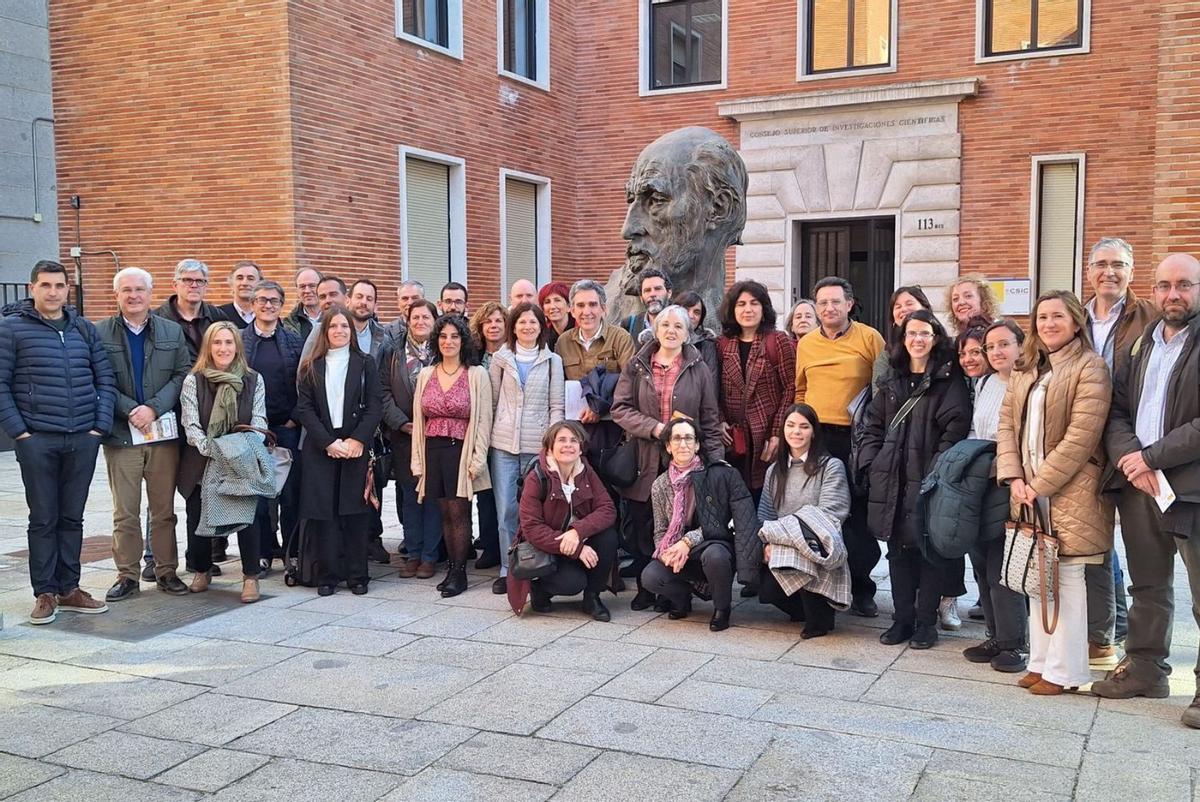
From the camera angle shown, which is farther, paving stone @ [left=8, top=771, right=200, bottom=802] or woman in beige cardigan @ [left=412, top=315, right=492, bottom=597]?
woman in beige cardigan @ [left=412, top=315, right=492, bottom=597]

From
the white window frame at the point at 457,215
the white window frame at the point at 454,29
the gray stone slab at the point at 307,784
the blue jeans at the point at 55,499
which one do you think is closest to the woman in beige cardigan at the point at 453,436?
the blue jeans at the point at 55,499

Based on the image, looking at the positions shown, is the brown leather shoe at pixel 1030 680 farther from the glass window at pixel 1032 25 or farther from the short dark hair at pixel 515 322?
the glass window at pixel 1032 25

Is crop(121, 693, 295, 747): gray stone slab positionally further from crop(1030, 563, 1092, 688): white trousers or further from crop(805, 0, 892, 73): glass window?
crop(805, 0, 892, 73): glass window

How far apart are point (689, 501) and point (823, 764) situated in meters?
2.16

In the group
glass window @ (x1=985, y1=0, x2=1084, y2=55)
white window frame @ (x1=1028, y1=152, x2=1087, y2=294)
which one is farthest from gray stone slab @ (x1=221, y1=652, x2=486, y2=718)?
glass window @ (x1=985, y1=0, x2=1084, y2=55)

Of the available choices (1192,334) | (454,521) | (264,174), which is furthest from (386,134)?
(1192,334)

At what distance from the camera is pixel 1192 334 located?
173 inches

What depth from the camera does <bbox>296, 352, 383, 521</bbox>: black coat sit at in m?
6.66

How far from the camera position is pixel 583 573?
612 centimetres

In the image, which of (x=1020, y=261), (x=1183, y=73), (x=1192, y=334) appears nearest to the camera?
(x=1192, y=334)

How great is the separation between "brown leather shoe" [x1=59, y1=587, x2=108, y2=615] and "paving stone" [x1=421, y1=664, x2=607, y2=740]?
2.67 metres

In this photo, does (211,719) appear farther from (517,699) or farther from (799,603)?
(799,603)

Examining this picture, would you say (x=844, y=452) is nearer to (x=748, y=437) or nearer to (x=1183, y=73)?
(x=748, y=437)

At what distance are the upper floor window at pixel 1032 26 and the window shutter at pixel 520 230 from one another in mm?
7574
